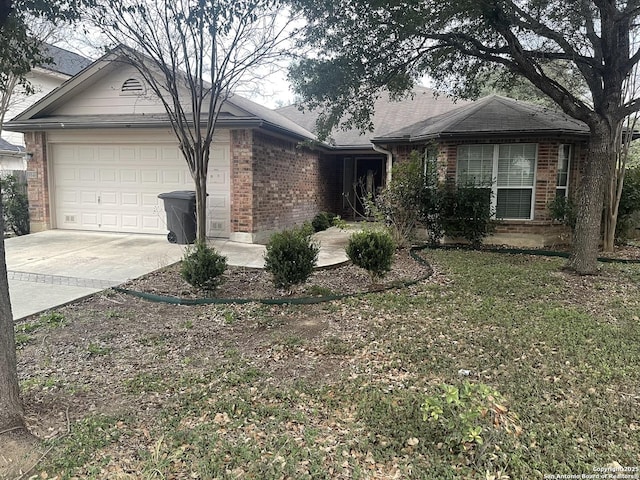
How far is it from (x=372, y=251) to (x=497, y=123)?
5.44 meters

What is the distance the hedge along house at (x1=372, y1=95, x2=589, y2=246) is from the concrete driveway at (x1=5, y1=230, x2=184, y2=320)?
6480 millimetres

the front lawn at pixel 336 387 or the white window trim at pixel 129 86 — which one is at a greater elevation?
the white window trim at pixel 129 86

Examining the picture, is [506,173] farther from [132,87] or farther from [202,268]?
[132,87]

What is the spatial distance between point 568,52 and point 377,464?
7084mm

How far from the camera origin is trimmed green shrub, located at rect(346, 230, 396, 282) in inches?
245

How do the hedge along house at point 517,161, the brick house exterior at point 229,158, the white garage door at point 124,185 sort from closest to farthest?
the hedge along house at point 517,161 < the brick house exterior at point 229,158 < the white garage door at point 124,185

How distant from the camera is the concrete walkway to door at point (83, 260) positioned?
6.02 meters

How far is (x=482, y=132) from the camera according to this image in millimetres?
9359

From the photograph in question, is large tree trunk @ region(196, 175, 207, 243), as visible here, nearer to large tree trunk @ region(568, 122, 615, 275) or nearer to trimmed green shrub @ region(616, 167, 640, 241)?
large tree trunk @ region(568, 122, 615, 275)

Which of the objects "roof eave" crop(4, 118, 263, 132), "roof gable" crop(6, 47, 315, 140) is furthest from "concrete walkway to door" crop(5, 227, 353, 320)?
"roof gable" crop(6, 47, 315, 140)

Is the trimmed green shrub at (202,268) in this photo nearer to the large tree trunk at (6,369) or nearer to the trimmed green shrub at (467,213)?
the large tree trunk at (6,369)

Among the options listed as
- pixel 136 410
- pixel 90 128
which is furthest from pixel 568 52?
pixel 90 128

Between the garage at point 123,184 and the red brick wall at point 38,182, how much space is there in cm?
17

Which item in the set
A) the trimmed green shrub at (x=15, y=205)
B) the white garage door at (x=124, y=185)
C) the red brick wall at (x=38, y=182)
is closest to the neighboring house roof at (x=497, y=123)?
the white garage door at (x=124, y=185)
